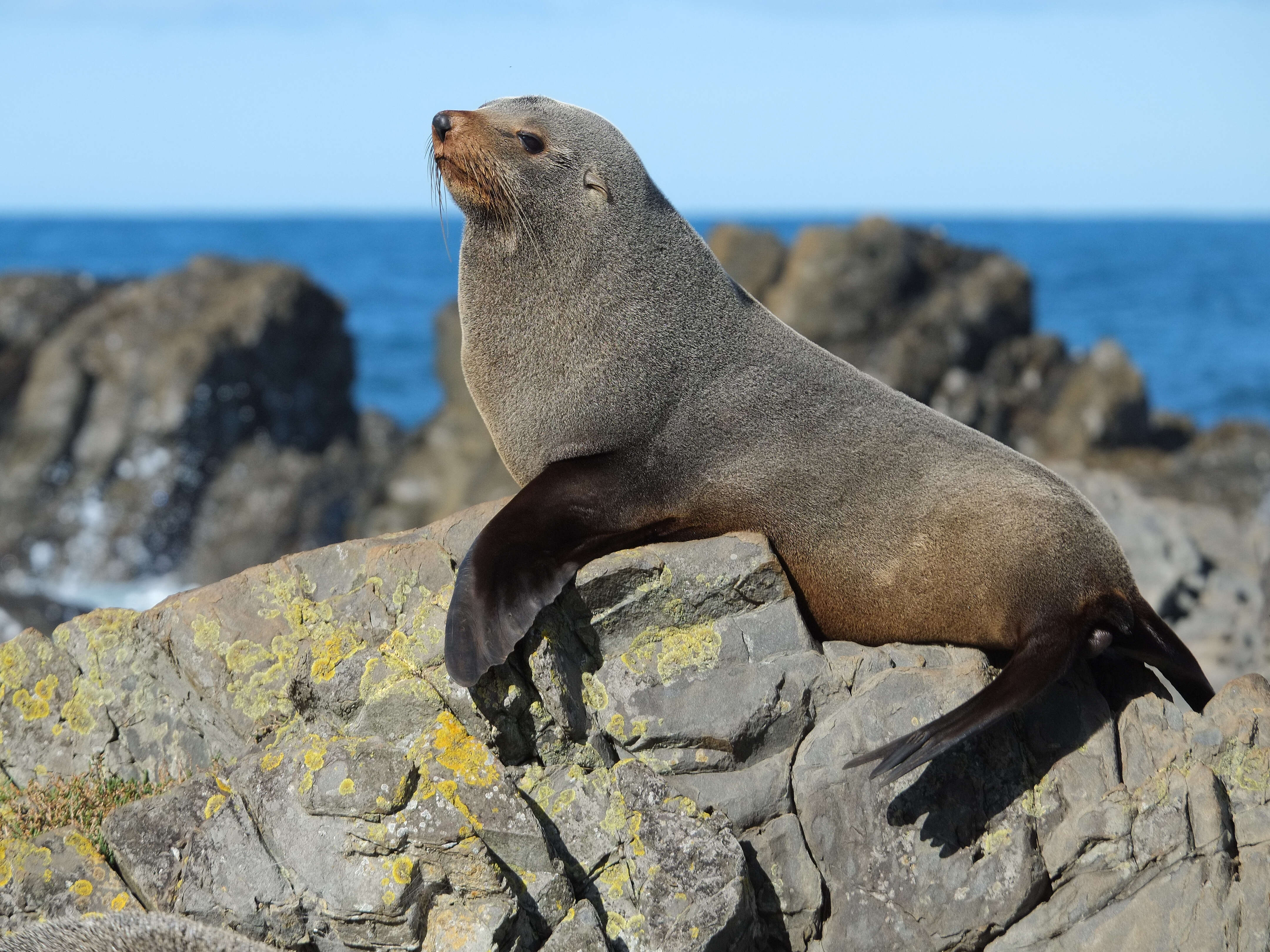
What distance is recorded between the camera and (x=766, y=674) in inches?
196

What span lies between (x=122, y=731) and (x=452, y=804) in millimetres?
1866

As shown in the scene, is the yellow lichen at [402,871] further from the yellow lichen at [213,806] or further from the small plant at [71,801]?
the small plant at [71,801]

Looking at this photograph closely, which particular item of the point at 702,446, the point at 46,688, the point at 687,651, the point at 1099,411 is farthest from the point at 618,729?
the point at 1099,411

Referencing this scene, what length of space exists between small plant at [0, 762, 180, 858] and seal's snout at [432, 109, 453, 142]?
117 inches

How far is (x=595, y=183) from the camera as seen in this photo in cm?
577

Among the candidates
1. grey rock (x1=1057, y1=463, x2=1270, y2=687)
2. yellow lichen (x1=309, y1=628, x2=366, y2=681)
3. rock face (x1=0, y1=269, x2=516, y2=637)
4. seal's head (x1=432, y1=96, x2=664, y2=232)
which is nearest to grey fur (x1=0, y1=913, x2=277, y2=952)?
yellow lichen (x1=309, y1=628, x2=366, y2=681)

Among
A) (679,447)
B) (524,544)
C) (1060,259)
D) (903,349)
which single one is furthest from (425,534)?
(1060,259)

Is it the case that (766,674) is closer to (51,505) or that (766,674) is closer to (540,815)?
(540,815)

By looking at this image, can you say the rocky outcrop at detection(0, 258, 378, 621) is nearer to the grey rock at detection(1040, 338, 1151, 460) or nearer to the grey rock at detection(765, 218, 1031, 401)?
the grey rock at detection(765, 218, 1031, 401)

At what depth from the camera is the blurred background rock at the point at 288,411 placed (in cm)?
1839

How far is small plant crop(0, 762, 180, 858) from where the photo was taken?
4.77 m

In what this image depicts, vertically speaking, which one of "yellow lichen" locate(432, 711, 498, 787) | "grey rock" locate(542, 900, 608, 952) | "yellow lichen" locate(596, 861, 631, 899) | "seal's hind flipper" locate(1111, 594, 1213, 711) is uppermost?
"seal's hind flipper" locate(1111, 594, 1213, 711)

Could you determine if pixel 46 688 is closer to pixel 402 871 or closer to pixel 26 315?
pixel 402 871

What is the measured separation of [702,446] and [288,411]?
16.0 m
